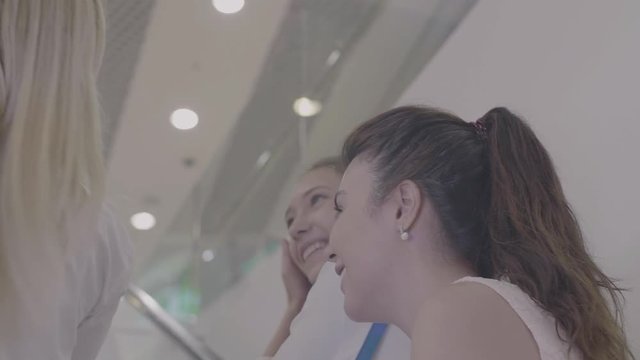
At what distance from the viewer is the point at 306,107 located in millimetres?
3555

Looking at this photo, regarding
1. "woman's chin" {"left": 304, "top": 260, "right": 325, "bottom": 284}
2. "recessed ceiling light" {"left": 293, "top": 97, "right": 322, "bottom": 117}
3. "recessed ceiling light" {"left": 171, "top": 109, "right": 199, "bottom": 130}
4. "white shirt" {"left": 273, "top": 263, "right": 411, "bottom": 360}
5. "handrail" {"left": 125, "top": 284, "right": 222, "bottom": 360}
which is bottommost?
"handrail" {"left": 125, "top": 284, "right": 222, "bottom": 360}

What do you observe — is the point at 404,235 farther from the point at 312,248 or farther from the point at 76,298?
the point at 312,248

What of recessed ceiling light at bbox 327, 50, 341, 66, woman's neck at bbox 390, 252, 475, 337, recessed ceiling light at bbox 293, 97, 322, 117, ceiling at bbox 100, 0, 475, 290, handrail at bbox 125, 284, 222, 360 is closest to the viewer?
woman's neck at bbox 390, 252, 475, 337

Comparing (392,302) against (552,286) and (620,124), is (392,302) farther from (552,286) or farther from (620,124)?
(620,124)

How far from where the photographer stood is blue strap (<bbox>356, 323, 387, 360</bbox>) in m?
1.42

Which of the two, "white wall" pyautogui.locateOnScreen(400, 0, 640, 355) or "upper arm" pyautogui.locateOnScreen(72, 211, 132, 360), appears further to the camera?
"white wall" pyautogui.locateOnScreen(400, 0, 640, 355)

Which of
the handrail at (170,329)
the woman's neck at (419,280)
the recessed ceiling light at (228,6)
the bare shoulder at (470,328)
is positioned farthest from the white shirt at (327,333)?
the recessed ceiling light at (228,6)

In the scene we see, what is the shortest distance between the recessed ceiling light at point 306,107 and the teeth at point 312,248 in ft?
4.87

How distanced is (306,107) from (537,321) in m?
2.60

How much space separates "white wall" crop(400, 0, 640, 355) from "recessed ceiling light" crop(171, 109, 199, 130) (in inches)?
85.1

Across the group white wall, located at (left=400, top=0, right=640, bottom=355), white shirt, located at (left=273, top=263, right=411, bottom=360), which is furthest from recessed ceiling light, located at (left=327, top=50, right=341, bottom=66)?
white shirt, located at (left=273, top=263, right=411, bottom=360)

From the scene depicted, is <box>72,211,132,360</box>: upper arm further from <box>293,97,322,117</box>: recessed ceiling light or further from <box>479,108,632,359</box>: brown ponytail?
<box>293,97,322,117</box>: recessed ceiling light

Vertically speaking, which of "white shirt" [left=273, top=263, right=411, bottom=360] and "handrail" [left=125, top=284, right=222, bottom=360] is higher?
"white shirt" [left=273, top=263, right=411, bottom=360]

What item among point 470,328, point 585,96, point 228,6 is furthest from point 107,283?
point 228,6
